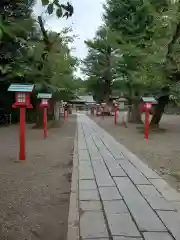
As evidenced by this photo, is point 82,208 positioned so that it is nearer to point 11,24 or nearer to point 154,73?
point 11,24

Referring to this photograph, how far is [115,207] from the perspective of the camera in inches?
190

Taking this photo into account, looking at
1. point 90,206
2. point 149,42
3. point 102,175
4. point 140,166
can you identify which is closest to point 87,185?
point 102,175

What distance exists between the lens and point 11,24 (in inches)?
110

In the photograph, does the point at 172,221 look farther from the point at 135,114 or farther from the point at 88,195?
the point at 135,114

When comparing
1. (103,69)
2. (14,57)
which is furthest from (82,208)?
(103,69)

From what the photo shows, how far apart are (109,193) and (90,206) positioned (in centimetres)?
74

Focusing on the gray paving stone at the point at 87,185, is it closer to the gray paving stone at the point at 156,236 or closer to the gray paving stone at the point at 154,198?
the gray paving stone at the point at 154,198

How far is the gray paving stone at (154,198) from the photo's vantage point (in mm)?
4928

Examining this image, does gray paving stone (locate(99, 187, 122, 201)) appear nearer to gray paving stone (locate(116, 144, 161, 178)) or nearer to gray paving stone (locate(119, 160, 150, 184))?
gray paving stone (locate(119, 160, 150, 184))

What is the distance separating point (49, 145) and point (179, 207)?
830 centimetres

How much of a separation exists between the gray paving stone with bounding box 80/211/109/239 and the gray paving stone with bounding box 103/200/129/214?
197 millimetres

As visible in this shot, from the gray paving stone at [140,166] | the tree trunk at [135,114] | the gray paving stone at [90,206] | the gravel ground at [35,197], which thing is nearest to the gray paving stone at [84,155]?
the gravel ground at [35,197]

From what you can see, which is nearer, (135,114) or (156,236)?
(156,236)

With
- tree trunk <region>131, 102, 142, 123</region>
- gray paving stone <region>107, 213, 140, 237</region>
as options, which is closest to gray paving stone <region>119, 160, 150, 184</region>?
gray paving stone <region>107, 213, 140, 237</region>
